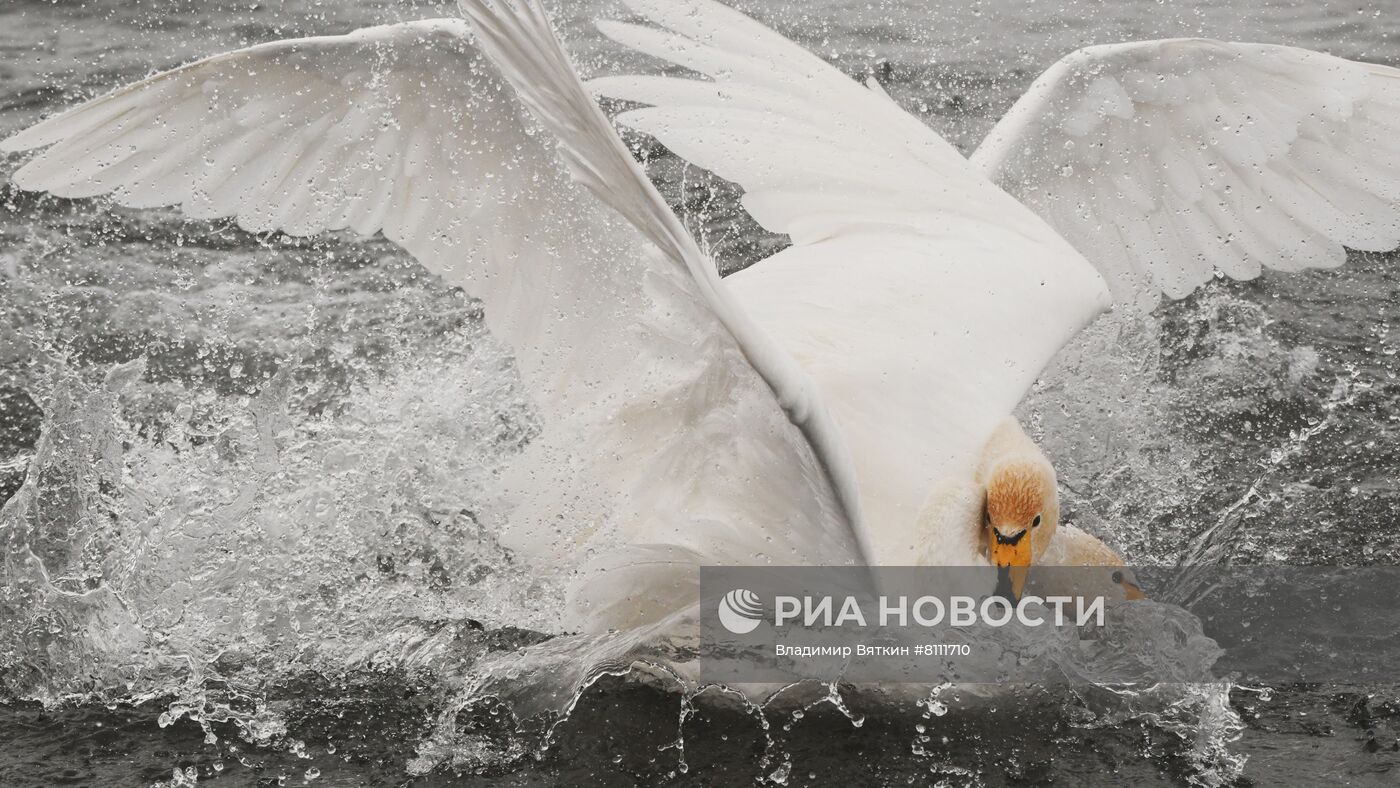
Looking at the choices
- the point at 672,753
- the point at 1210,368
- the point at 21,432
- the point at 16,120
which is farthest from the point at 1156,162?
the point at 16,120

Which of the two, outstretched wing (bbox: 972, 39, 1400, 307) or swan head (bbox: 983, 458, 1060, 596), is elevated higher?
outstretched wing (bbox: 972, 39, 1400, 307)

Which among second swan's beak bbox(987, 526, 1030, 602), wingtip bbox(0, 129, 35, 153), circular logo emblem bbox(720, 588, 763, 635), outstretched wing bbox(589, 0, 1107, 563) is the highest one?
wingtip bbox(0, 129, 35, 153)

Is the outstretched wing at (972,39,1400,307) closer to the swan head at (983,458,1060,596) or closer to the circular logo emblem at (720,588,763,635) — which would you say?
the swan head at (983,458,1060,596)

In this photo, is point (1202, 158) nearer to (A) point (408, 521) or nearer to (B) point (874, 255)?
(B) point (874, 255)

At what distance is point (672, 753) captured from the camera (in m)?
3.84

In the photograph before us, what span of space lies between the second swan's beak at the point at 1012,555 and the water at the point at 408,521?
1.07 feet

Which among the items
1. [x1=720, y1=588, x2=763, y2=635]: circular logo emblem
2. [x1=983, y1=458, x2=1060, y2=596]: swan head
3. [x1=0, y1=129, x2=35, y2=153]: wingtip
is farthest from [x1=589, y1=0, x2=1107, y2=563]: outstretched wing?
[x1=0, y1=129, x2=35, y2=153]: wingtip

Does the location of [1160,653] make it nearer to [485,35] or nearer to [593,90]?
[593,90]

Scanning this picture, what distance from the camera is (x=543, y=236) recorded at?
4.01m

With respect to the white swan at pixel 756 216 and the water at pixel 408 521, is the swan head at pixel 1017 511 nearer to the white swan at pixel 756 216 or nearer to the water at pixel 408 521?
the white swan at pixel 756 216

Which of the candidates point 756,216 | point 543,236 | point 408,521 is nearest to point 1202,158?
point 756,216

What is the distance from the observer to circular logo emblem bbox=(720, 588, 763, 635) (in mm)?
3857

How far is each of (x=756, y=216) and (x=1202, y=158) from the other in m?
1.66

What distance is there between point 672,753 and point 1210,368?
286 cm
